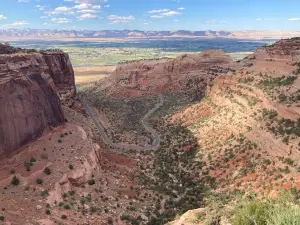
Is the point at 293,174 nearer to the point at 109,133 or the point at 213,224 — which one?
the point at 213,224

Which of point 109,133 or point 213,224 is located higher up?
point 213,224

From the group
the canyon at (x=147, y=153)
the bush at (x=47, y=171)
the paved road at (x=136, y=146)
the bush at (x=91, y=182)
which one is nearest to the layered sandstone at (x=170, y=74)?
the paved road at (x=136, y=146)

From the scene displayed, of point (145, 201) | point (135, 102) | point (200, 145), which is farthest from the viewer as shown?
point (135, 102)

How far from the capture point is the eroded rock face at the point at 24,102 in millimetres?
34844

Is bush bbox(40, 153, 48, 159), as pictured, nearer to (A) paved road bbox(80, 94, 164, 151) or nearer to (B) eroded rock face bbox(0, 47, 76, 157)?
(B) eroded rock face bbox(0, 47, 76, 157)

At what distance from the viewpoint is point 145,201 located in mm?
36656

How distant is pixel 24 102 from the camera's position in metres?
38.1

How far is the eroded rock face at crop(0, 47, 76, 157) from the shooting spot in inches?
1372

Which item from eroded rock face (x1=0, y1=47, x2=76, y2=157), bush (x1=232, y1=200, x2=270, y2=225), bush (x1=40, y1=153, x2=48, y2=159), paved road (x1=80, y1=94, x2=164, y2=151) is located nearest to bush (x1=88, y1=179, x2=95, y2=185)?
bush (x1=40, y1=153, x2=48, y2=159)

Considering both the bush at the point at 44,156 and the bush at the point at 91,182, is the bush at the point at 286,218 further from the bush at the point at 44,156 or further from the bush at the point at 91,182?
the bush at the point at 44,156

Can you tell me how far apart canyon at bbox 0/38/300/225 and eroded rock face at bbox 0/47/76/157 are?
12cm

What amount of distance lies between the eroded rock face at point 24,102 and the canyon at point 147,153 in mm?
119

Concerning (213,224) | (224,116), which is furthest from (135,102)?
(213,224)

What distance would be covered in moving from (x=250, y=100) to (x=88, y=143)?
26.6 meters
